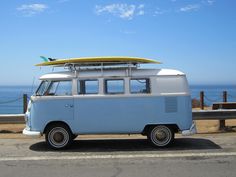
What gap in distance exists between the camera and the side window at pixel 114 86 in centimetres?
1041

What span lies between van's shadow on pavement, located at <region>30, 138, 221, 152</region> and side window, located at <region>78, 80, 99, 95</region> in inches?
59.2

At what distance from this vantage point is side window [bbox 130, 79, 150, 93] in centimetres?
1040

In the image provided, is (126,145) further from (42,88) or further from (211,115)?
(211,115)

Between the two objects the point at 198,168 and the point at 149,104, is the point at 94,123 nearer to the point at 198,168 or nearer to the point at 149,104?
the point at 149,104

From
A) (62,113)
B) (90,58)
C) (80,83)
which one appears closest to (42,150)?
(62,113)

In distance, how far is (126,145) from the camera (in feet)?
36.0

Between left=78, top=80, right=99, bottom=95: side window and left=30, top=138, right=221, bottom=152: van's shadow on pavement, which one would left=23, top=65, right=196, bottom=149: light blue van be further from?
left=30, top=138, right=221, bottom=152: van's shadow on pavement

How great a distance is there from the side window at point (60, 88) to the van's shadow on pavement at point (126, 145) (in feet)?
4.83

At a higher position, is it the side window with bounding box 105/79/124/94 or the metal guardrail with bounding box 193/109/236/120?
the side window with bounding box 105/79/124/94

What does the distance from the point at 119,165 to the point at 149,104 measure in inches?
90.6

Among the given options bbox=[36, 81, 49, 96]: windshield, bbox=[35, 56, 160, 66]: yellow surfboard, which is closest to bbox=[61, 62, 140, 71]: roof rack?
bbox=[35, 56, 160, 66]: yellow surfboard

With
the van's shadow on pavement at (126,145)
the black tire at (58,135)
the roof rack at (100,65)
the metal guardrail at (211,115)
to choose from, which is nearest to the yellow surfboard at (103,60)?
the roof rack at (100,65)

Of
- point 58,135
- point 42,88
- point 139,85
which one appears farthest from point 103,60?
point 58,135

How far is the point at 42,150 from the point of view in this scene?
34.0ft
